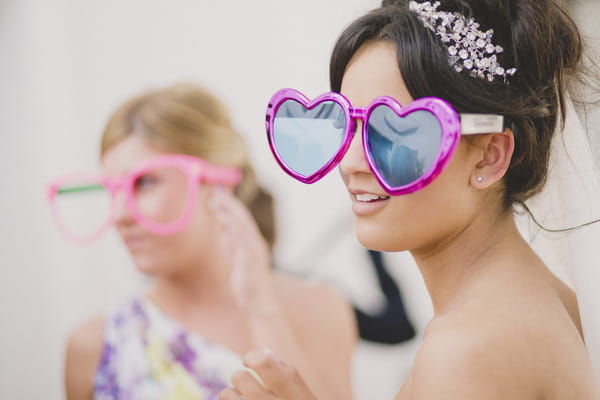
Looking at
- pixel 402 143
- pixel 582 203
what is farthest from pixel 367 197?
pixel 582 203

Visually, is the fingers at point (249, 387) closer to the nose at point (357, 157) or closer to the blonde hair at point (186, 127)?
the nose at point (357, 157)

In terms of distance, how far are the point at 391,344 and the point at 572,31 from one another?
153 cm

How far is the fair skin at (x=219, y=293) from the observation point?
72.6 inches

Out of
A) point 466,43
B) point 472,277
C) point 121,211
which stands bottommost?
point 121,211

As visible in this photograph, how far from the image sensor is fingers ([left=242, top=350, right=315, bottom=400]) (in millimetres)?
1073

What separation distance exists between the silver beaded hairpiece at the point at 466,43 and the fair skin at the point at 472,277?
0.07 meters

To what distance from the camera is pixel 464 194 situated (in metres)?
0.93

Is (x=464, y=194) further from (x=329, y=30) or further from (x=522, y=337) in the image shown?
(x=329, y=30)

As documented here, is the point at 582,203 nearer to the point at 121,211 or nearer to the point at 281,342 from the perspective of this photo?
the point at 281,342

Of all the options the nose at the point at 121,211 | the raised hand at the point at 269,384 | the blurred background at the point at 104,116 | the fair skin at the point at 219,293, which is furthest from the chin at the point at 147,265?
the raised hand at the point at 269,384

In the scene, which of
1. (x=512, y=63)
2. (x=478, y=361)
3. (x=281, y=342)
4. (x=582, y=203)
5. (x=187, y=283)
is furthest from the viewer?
(x=187, y=283)

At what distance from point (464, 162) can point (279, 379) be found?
0.46 m

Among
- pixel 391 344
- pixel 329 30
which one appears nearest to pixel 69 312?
pixel 391 344

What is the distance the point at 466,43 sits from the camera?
891 millimetres
